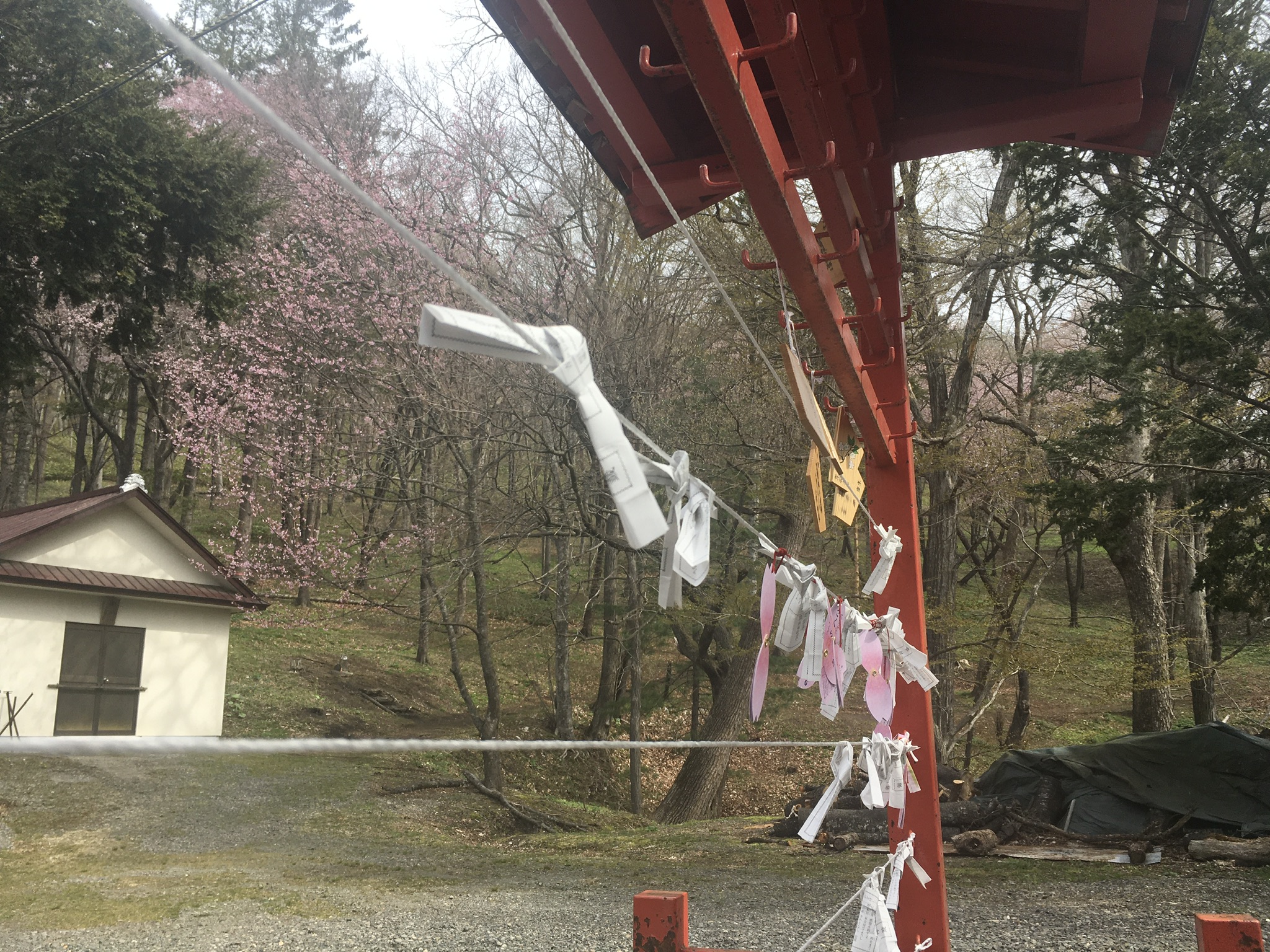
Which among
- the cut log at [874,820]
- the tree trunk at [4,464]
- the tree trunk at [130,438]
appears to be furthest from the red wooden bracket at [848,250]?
the tree trunk at [4,464]

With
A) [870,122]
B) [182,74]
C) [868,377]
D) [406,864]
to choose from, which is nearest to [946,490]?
[406,864]

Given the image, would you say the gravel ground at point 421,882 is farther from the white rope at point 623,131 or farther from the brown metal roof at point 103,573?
the white rope at point 623,131

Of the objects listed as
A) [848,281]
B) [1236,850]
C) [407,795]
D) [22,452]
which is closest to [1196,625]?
[1236,850]

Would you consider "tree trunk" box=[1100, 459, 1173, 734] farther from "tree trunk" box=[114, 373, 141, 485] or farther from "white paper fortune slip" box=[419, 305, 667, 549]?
"tree trunk" box=[114, 373, 141, 485]

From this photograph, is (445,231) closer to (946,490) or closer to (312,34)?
(946,490)

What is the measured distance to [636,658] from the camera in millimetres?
11570

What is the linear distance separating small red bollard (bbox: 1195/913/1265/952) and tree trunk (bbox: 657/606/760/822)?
7.91 m

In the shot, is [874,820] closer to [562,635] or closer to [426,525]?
[562,635]

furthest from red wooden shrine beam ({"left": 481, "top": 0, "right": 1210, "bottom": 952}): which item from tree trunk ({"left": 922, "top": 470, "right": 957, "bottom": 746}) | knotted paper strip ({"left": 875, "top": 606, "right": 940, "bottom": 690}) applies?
tree trunk ({"left": 922, "top": 470, "right": 957, "bottom": 746})

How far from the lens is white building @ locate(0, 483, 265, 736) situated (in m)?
9.67

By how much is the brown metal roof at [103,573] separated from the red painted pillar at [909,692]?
9.66 metres

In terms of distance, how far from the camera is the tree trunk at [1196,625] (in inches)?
→ 439

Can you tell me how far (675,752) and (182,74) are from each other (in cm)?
1300

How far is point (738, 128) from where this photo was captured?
154 centimetres
